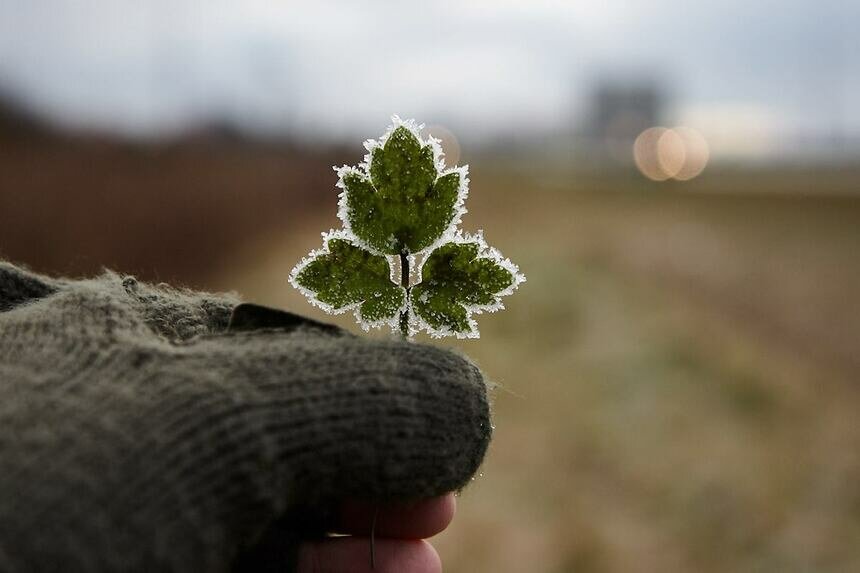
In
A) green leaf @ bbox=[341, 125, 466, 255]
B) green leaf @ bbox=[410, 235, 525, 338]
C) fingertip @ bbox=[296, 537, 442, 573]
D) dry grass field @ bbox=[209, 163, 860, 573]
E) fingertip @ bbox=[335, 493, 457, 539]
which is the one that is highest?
dry grass field @ bbox=[209, 163, 860, 573]

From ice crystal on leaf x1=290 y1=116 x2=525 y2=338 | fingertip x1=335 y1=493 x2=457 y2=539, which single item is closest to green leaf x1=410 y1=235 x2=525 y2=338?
ice crystal on leaf x1=290 y1=116 x2=525 y2=338

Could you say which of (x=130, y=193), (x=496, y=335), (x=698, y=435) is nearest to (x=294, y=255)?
(x=130, y=193)

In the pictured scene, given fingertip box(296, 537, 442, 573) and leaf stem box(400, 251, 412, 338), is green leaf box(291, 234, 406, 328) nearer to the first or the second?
leaf stem box(400, 251, 412, 338)

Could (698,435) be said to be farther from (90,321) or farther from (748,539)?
(90,321)

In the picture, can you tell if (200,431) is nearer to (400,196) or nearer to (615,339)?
(400,196)

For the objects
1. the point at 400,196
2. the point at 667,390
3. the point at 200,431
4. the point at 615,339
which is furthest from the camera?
the point at 615,339

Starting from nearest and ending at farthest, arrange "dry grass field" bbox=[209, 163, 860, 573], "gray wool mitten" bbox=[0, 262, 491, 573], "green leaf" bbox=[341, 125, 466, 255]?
1. "gray wool mitten" bbox=[0, 262, 491, 573]
2. "green leaf" bbox=[341, 125, 466, 255]
3. "dry grass field" bbox=[209, 163, 860, 573]

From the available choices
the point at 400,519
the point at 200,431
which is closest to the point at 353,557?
the point at 400,519
